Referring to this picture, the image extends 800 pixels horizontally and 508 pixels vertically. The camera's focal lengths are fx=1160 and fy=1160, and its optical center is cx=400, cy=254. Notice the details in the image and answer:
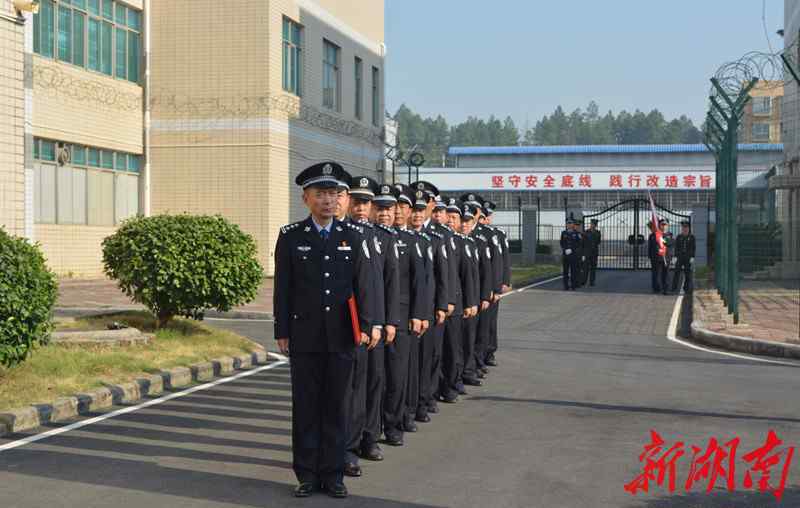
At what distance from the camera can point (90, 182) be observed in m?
29.8

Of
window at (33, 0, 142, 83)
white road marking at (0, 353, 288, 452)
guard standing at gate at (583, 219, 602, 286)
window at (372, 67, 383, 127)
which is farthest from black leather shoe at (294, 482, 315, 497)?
window at (372, 67, 383, 127)

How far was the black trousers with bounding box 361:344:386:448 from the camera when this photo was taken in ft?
25.9

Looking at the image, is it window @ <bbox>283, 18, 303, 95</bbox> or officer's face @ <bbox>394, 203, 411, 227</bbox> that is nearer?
officer's face @ <bbox>394, 203, 411, 227</bbox>

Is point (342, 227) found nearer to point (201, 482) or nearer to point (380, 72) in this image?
point (201, 482)

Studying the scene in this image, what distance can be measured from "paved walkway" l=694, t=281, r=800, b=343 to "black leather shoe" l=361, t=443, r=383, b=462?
9.62m

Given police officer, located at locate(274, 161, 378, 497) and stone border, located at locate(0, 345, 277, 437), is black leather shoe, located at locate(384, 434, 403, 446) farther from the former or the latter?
stone border, located at locate(0, 345, 277, 437)

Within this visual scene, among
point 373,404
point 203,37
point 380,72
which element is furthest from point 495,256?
point 380,72

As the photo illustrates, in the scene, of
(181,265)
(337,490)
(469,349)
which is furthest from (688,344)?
(337,490)

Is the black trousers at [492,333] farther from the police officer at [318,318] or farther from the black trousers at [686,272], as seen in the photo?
the black trousers at [686,272]

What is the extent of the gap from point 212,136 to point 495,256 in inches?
831

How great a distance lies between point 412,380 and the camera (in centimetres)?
920

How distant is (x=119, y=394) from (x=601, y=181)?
214ft

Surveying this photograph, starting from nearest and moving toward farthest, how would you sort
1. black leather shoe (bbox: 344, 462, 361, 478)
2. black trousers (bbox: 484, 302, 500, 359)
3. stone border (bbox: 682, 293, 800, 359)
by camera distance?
black leather shoe (bbox: 344, 462, 361, 478) → black trousers (bbox: 484, 302, 500, 359) → stone border (bbox: 682, 293, 800, 359)

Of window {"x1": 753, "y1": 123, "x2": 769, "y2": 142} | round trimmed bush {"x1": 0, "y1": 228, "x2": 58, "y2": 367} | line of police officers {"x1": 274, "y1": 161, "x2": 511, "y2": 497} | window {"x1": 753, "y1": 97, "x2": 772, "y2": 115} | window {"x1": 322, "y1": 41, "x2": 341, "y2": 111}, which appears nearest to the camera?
line of police officers {"x1": 274, "y1": 161, "x2": 511, "y2": 497}
